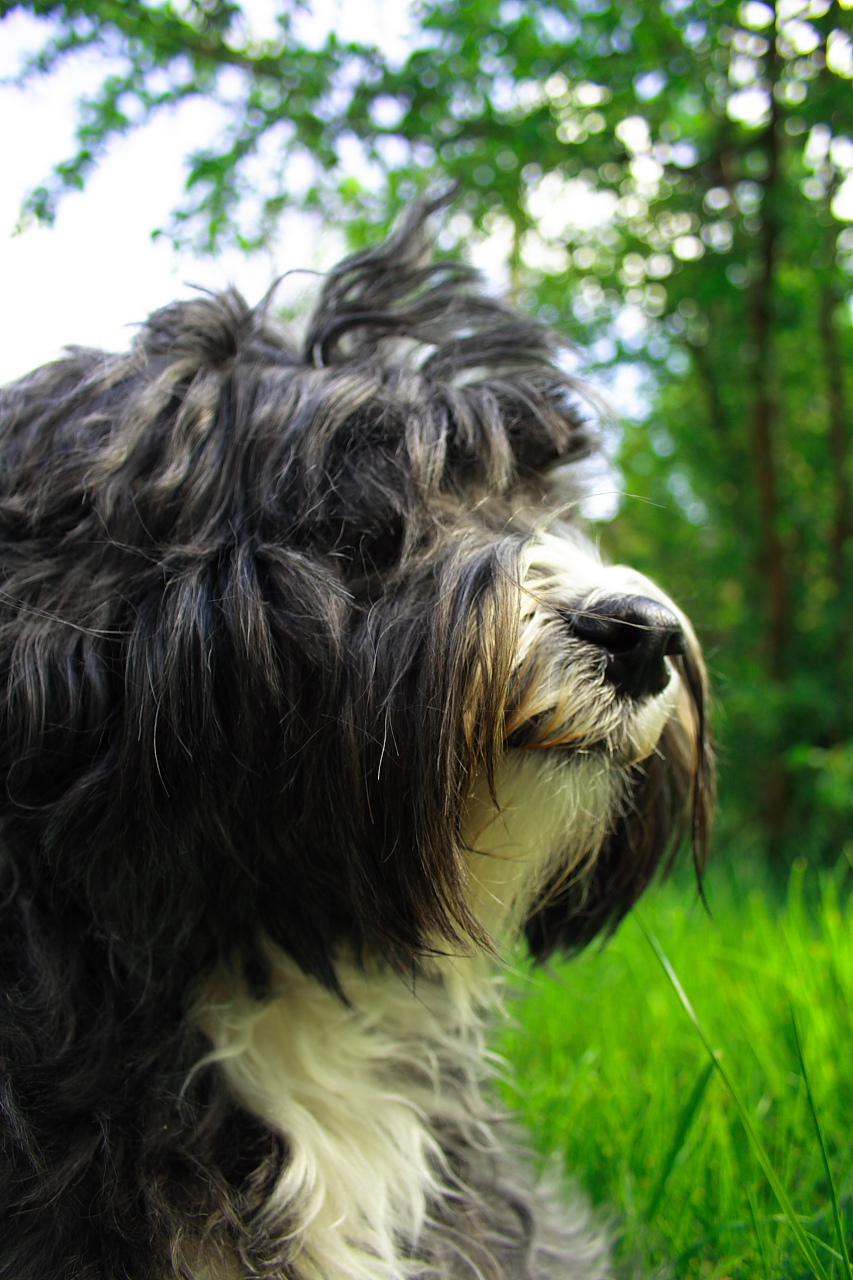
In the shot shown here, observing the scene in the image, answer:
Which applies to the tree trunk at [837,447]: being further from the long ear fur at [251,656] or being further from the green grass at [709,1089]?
the long ear fur at [251,656]

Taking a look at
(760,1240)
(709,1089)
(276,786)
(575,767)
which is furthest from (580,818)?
(709,1089)

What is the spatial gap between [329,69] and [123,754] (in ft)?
8.78

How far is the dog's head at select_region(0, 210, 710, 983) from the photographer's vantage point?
1.28m

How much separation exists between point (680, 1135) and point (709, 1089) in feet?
1.93

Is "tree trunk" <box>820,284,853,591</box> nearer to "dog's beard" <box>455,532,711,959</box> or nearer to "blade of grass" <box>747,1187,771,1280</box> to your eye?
"dog's beard" <box>455,532,711,959</box>

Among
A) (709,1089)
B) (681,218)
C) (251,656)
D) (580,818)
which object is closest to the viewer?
(251,656)

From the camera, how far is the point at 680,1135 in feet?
4.91

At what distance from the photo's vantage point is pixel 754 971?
2.43 m

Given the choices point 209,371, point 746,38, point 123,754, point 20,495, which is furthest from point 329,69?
point 123,754

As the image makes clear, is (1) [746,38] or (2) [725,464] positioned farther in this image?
(2) [725,464]

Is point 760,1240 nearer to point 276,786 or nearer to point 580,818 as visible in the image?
point 580,818

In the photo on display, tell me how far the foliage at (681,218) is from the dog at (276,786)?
1076 mm

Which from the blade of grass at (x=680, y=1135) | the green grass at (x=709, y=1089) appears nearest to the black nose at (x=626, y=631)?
the green grass at (x=709, y=1089)

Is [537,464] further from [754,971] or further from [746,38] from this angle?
[746,38]
